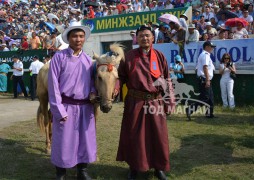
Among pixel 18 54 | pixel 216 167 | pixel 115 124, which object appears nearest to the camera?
pixel 216 167

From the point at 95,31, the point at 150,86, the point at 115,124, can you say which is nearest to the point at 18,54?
the point at 95,31

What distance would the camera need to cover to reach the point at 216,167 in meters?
5.16

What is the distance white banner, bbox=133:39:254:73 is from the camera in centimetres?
977

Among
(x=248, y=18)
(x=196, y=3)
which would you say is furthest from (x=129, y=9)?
(x=248, y=18)

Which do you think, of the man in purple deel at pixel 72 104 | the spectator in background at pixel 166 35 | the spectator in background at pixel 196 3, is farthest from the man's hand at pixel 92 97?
the spectator in background at pixel 196 3

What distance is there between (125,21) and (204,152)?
9795 millimetres

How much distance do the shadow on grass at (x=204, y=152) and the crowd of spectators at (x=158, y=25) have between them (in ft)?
8.63

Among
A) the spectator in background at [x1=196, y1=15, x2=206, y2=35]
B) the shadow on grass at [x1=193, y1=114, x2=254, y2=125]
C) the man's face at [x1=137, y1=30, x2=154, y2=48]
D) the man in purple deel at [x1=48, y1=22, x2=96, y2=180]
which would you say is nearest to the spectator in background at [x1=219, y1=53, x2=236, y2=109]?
the shadow on grass at [x1=193, y1=114, x2=254, y2=125]

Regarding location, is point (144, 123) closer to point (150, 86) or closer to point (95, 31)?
point (150, 86)

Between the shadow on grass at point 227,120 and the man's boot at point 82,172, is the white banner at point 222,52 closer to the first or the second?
the shadow on grass at point 227,120

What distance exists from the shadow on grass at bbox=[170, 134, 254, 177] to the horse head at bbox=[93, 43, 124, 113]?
145 centimetres

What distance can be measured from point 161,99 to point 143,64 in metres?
0.52

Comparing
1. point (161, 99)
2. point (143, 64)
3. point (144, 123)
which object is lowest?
point (144, 123)

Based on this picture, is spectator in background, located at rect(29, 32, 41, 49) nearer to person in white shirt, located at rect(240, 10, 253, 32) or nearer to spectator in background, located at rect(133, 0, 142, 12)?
spectator in background, located at rect(133, 0, 142, 12)
